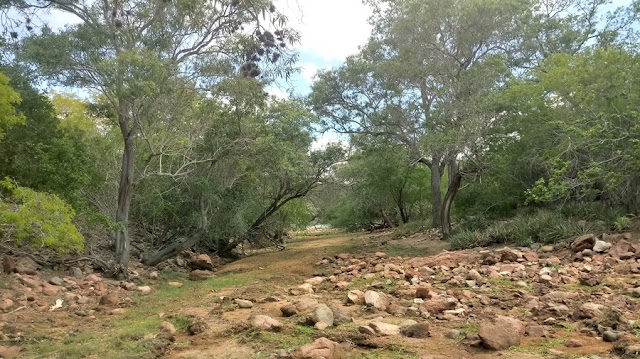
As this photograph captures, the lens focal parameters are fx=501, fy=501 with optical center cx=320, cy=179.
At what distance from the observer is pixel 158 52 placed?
11.0m

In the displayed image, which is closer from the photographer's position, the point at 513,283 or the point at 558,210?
the point at 513,283

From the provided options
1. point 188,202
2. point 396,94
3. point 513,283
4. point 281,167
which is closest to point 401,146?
point 396,94

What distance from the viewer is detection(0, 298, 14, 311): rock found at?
23.1 feet

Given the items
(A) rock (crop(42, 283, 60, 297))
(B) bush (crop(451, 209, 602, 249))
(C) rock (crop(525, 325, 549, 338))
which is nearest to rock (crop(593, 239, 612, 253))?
(B) bush (crop(451, 209, 602, 249))

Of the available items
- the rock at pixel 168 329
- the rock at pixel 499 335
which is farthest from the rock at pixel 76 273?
the rock at pixel 499 335

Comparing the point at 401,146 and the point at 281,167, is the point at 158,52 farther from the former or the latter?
the point at 401,146

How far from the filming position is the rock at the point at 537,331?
482cm

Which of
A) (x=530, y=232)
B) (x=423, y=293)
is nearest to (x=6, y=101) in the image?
(x=423, y=293)

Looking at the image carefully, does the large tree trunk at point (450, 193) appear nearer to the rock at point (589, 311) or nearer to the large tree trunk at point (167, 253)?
the large tree trunk at point (167, 253)

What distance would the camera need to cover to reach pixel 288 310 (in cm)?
611

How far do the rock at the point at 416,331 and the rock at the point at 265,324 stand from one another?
4.28 ft

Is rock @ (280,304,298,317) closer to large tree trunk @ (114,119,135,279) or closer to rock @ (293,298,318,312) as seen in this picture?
rock @ (293,298,318,312)

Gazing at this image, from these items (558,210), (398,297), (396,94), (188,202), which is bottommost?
(398,297)

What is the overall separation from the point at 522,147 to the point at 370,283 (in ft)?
28.3
